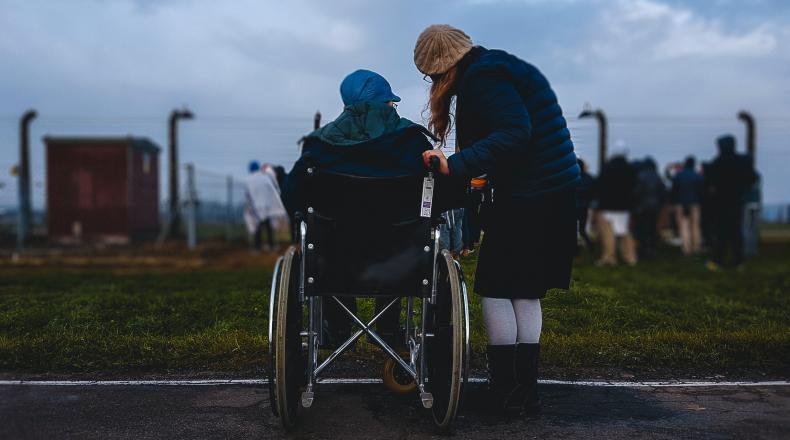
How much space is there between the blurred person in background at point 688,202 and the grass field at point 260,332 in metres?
6.78

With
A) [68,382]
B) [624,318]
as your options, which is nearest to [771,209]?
[624,318]

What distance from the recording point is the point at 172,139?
2052cm

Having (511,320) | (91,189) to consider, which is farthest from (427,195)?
(91,189)

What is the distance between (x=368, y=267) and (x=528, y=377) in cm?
95

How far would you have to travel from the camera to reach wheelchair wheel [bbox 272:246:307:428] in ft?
10.5

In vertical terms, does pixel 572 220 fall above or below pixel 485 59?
below

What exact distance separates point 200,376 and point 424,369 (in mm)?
1586

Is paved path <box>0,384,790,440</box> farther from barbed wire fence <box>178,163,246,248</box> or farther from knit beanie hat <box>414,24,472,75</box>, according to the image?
barbed wire fence <box>178,163,246,248</box>

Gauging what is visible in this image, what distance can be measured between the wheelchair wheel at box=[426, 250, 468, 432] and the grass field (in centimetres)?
59

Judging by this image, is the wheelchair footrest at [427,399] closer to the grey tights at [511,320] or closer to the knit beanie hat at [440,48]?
the grey tights at [511,320]

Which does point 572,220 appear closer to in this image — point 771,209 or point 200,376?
point 200,376

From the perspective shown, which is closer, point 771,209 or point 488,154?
point 488,154

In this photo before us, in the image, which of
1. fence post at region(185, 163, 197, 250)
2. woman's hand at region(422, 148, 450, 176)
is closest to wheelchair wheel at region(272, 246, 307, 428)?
woman's hand at region(422, 148, 450, 176)

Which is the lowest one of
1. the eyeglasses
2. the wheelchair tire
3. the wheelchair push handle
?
the wheelchair tire
